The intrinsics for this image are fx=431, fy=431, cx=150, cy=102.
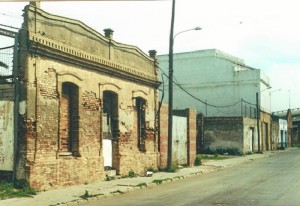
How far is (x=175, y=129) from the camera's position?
76.1ft

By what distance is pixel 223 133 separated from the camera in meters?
39.0

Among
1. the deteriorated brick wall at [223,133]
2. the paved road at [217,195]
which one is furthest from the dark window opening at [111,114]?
the deteriorated brick wall at [223,133]

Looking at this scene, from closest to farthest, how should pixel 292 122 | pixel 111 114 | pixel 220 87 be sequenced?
pixel 111 114 → pixel 220 87 → pixel 292 122

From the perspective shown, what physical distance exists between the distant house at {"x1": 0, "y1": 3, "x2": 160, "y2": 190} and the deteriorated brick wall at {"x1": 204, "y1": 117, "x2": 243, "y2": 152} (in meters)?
19.3

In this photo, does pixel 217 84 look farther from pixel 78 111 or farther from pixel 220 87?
pixel 78 111

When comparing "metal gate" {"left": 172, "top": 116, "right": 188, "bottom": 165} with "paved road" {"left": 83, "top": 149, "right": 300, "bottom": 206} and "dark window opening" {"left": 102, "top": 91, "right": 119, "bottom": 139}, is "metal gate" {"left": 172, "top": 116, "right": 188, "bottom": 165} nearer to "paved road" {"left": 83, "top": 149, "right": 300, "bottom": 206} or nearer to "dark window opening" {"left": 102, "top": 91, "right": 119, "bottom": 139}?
"dark window opening" {"left": 102, "top": 91, "right": 119, "bottom": 139}

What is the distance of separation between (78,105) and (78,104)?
3 cm

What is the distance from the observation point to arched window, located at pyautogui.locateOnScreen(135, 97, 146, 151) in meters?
19.5

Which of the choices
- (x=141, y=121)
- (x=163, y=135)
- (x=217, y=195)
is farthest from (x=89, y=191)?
(x=163, y=135)

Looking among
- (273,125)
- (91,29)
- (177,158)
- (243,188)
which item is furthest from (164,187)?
(273,125)

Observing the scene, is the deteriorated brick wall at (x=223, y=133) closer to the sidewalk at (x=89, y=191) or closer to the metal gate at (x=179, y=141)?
the metal gate at (x=179, y=141)

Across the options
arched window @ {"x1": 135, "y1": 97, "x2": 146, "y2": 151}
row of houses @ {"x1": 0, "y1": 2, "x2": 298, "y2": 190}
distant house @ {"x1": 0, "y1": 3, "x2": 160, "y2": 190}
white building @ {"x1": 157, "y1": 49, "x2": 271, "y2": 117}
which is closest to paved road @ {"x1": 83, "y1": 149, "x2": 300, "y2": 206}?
distant house @ {"x1": 0, "y1": 3, "x2": 160, "y2": 190}

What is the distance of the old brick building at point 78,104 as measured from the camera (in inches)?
498

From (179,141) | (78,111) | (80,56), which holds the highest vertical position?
(80,56)
